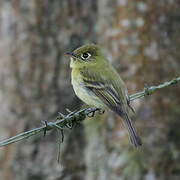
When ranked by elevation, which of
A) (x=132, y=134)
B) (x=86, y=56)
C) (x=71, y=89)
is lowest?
(x=132, y=134)

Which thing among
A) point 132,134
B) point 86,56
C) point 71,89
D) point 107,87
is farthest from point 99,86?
point 71,89

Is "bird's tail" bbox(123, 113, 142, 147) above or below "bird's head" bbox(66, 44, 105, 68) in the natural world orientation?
below

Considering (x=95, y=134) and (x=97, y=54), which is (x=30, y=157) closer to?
(x=95, y=134)

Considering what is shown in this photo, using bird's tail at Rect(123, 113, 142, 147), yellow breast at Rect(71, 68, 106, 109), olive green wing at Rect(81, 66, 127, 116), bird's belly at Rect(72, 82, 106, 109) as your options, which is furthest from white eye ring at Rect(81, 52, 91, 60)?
A: bird's tail at Rect(123, 113, 142, 147)

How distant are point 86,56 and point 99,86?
1.94ft

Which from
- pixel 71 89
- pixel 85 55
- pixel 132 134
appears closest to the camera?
pixel 132 134

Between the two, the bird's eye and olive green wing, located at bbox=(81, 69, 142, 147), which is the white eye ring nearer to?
the bird's eye

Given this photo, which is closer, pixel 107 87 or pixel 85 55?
pixel 107 87

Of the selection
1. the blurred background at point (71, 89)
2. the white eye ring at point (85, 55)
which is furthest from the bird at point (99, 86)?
the blurred background at point (71, 89)

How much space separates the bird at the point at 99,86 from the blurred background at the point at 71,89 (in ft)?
5.38

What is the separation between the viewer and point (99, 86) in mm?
5988

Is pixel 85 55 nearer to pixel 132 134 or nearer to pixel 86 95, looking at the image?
pixel 86 95

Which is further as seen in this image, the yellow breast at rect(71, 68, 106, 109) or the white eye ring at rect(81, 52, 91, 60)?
the white eye ring at rect(81, 52, 91, 60)

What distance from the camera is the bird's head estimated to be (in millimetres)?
6387
